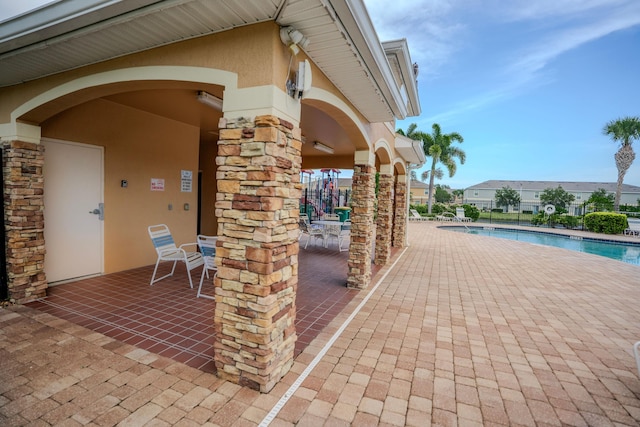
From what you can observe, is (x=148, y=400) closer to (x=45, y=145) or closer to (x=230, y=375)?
(x=230, y=375)

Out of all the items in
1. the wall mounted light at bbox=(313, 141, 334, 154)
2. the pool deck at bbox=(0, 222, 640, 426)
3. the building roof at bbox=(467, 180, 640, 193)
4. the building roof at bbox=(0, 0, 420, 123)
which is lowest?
the pool deck at bbox=(0, 222, 640, 426)

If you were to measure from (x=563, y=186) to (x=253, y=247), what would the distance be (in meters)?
64.1

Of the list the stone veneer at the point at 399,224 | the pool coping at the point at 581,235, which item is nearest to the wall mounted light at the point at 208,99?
the stone veneer at the point at 399,224

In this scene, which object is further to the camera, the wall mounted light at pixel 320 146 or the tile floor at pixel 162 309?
the wall mounted light at pixel 320 146

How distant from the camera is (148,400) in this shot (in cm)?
221

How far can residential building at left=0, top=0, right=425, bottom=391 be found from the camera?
89.6 inches

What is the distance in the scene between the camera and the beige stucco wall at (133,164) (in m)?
4.88

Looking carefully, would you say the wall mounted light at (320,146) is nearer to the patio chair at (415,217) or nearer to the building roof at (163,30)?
the building roof at (163,30)

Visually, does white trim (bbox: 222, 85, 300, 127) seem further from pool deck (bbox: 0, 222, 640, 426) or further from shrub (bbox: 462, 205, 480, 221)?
shrub (bbox: 462, 205, 480, 221)

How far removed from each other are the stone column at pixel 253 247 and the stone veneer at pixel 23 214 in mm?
3347

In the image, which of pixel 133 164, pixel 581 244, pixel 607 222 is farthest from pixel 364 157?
pixel 607 222

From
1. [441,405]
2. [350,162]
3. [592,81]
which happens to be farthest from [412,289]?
[592,81]

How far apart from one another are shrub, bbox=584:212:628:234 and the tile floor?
59.1 ft

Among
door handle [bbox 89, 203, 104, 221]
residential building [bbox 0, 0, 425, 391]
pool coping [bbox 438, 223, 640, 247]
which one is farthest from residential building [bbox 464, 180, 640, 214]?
door handle [bbox 89, 203, 104, 221]
